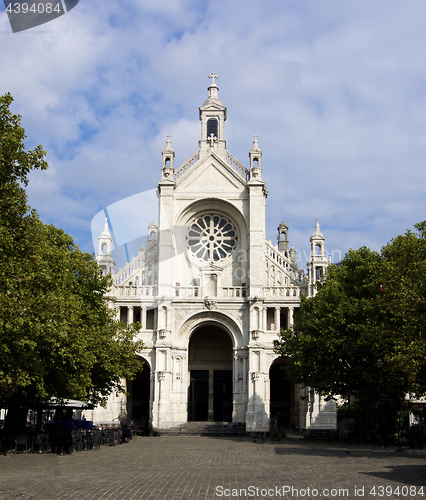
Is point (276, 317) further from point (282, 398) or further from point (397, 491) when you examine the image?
point (397, 491)

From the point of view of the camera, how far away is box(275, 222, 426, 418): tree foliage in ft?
85.5

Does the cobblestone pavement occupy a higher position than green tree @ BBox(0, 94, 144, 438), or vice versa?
green tree @ BBox(0, 94, 144, 438)

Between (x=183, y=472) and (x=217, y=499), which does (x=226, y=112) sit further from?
(x=217, y=499)

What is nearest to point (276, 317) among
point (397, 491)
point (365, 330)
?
point (365, 330)

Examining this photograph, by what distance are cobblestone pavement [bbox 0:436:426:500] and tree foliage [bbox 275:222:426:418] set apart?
4600 millimetres

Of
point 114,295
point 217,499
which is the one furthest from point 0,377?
point 114,295

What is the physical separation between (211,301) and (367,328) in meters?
17.4

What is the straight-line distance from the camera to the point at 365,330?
1208 inches

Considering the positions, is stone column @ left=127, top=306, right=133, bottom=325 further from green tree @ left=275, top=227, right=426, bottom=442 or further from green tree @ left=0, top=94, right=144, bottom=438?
green tree @ left=0, top=94, right=144, bottom=438

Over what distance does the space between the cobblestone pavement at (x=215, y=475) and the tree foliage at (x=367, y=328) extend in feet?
15.1

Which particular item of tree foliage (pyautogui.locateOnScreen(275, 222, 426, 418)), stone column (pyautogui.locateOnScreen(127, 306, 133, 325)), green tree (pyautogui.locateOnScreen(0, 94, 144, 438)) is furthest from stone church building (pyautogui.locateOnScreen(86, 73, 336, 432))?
green tree (pyautogui.locateOnScreen(0, 94, 144, 438))

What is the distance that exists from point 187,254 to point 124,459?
26834mm

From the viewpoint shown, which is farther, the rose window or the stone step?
the rose window

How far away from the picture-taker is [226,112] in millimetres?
55062
